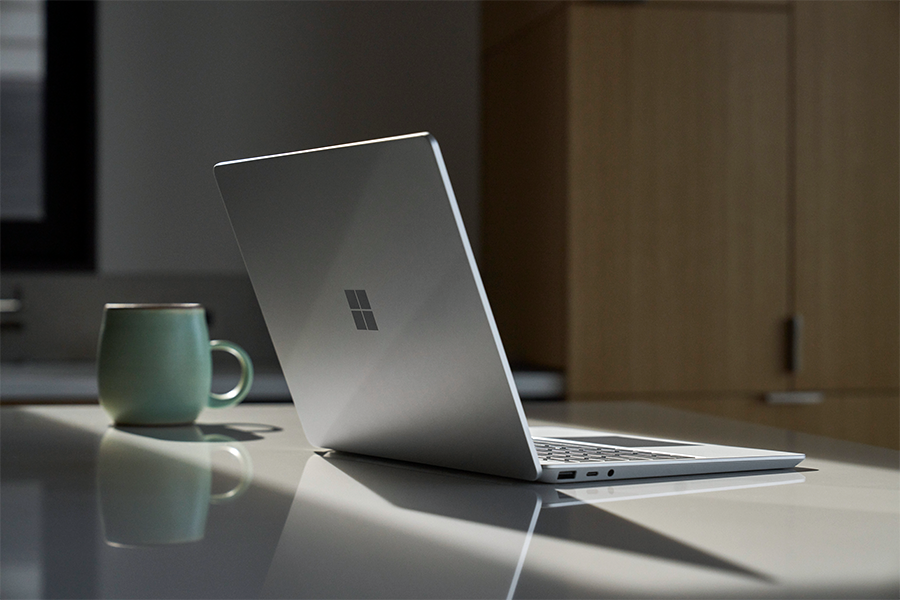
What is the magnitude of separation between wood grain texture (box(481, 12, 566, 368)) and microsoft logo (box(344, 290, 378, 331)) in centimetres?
166

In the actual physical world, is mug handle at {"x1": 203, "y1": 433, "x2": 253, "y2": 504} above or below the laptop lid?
below

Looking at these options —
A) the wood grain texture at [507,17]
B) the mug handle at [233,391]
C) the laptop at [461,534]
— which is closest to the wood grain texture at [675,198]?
the wood grain texture at [507,17]

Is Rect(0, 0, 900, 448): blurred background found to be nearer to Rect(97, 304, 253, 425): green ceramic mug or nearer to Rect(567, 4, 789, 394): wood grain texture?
Rect(567, 4, 789, 394): wood grain texture

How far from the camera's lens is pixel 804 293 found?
8.00 ft

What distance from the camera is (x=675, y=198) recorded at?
7.82 ft

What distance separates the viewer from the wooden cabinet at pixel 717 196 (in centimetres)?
236

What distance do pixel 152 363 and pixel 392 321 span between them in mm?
410

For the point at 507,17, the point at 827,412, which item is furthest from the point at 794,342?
the point at 507,17

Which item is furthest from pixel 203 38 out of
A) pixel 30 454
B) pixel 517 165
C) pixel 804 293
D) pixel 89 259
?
pixel 30 454

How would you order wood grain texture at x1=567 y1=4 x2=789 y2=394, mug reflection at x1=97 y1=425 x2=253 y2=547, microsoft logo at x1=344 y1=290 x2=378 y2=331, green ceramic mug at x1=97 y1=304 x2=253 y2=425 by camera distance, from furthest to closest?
wood grain texture at x1=567 y1=4 x2=789 y2=394, green ceramic mug at x1=97 y1=304 x2=253 y2=425, microsoft logo at x1=344 y1=290 x2=378 y2=331, mug reflection at x1=97 y1=425 x2=253 y2=547

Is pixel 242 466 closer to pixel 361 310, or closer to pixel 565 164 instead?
pixel 361 310


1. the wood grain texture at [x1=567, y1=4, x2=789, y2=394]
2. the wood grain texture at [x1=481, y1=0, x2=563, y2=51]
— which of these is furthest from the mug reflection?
the wood grain texture at [x1=481, y1=0, x2=563, y2=51]

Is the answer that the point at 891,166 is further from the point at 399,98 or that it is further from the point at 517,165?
the point at 399,98

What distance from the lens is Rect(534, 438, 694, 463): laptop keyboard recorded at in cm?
75
